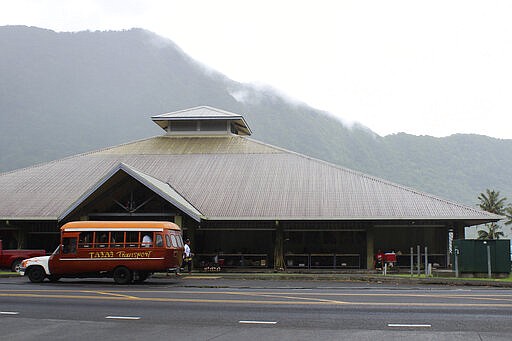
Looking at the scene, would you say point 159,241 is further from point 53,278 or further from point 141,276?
point 53,278

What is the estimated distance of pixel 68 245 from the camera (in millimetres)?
25875

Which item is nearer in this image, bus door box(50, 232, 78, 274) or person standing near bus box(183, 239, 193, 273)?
bus door box(50, 232, 78, 274)

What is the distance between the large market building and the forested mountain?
102 metres

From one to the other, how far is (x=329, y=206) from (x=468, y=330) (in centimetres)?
2282

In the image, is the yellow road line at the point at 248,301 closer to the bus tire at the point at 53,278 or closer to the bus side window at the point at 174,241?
the bus tire at the point at 53,278

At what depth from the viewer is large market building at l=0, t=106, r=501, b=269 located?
3438 centimetres

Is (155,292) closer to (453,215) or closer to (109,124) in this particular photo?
(453,215)

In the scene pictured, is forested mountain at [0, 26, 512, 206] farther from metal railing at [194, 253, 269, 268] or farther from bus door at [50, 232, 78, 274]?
bus door at [50, 232, 78, 274]

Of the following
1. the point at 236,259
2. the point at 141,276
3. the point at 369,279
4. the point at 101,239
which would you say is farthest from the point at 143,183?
the point at 369,279

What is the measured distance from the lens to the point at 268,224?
3575 centimetres

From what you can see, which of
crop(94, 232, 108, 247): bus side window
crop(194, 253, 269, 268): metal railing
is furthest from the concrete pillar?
crop(94, 232, 108, 247): bus side window

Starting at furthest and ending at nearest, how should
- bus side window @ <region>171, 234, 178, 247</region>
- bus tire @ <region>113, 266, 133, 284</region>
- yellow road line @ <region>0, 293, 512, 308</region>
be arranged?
bus side window @ <region>171, 234, 178, 247</region>
bus tire @ <region>113, 266, 133, 284</region>
yellow road line @ <region>0, 293, 512, 308</region>

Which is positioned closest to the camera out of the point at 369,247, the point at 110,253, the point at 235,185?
the point at 110,253

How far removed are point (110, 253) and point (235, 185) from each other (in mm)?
A: 13925
